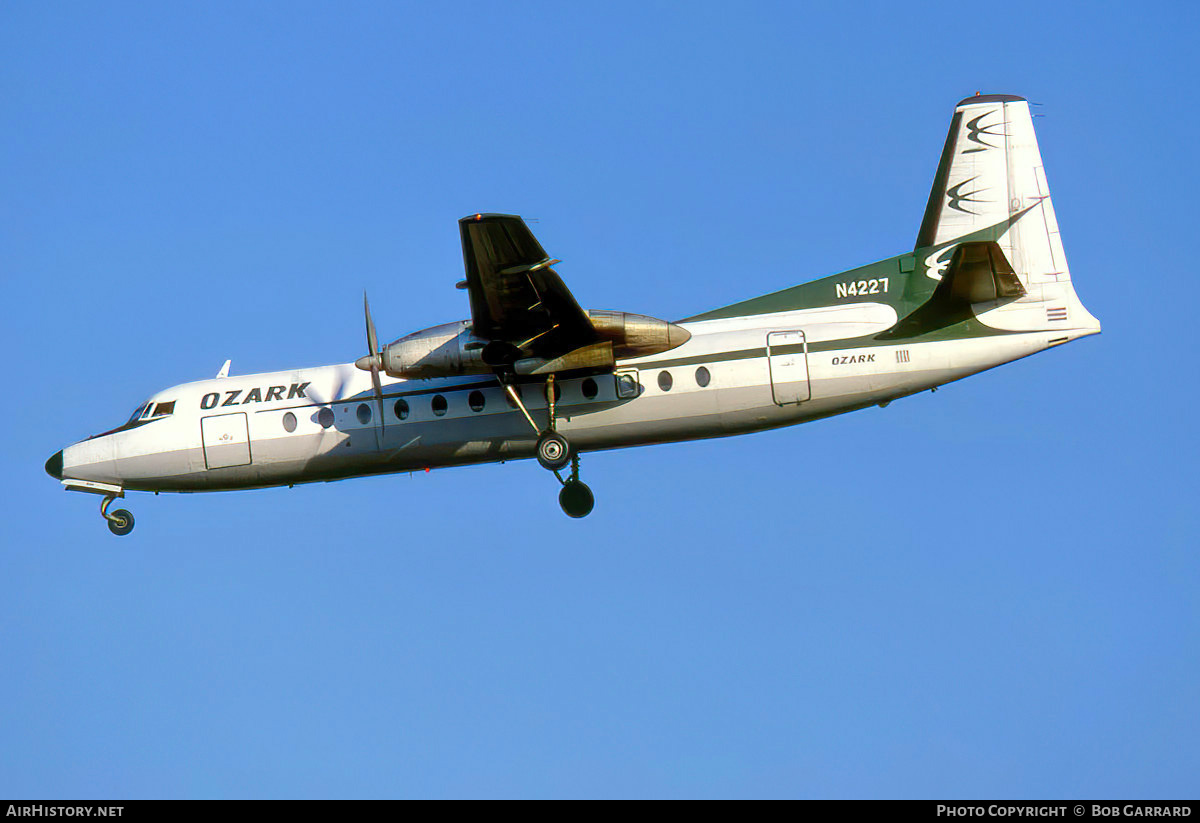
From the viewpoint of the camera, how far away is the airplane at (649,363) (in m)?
20.6

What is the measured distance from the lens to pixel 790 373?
20969mm

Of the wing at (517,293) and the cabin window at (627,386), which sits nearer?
the wing at (517,293)

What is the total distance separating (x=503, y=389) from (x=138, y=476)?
23.4ft

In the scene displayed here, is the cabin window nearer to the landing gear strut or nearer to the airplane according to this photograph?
the airplane

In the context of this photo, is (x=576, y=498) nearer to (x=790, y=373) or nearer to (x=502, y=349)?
(x=502, y=349)

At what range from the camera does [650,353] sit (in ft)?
68.3

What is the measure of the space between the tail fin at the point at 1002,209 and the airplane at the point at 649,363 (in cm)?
2

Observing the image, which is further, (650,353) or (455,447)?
(455,447)

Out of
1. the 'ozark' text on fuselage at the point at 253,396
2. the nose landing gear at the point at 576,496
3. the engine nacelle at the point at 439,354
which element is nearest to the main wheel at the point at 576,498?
the nose landing gear at the point at 576,496

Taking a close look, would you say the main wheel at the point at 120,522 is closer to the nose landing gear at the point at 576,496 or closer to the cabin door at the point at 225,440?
the cabin door at the point at 225,440

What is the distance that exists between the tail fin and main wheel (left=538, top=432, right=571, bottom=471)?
6.77 meters

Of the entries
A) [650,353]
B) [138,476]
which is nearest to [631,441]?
[650,353]

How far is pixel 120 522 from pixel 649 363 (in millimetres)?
10279
